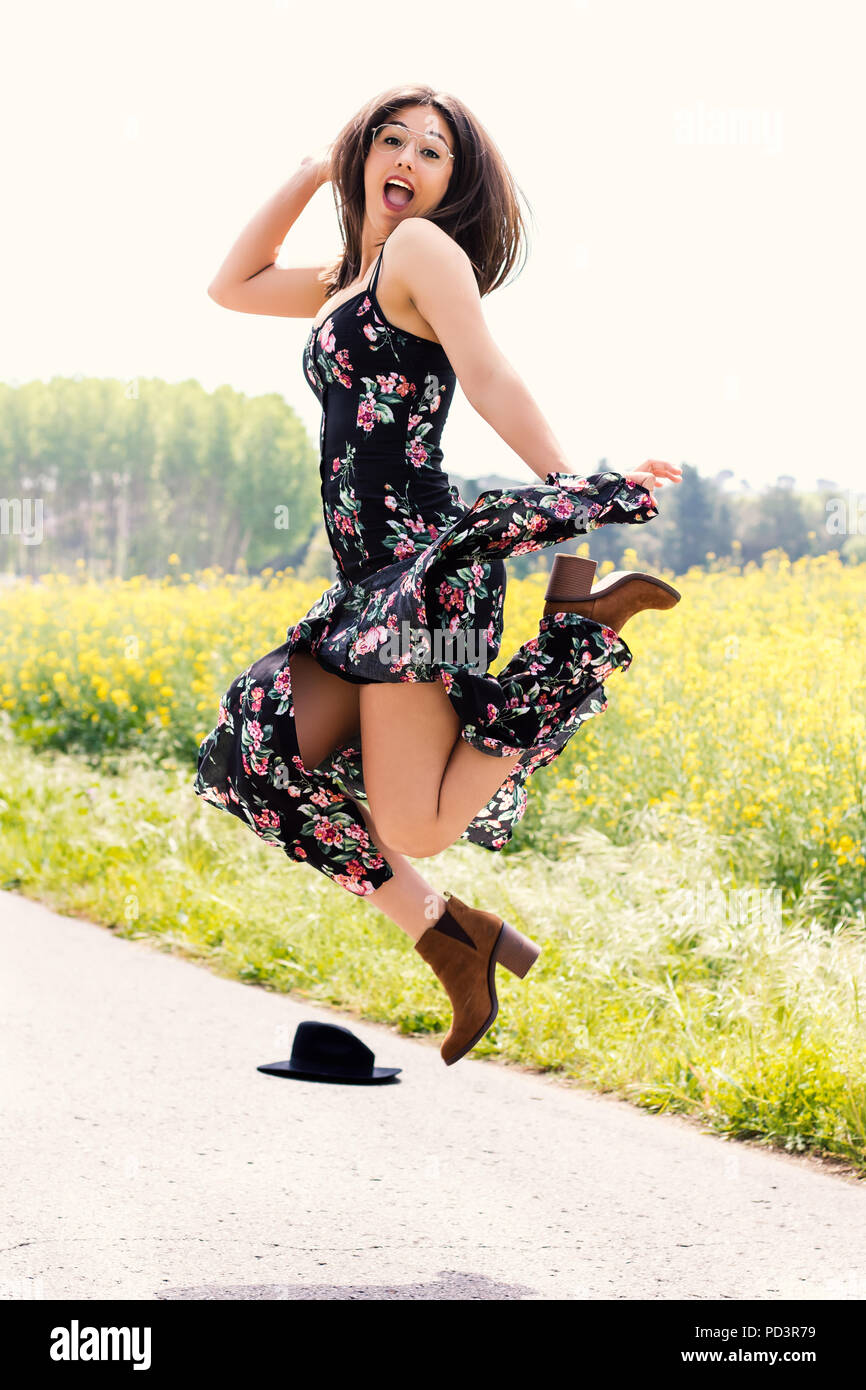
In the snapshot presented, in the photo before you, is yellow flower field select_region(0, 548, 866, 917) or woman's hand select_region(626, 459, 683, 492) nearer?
woman's hand select_region(626, 459, 683, 492)

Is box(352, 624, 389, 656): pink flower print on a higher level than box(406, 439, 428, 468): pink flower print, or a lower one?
lower

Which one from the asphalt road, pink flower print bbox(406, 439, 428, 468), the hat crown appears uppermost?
pink flower print bbox(406, 439, 428, 468)

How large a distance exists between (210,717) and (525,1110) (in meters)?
5.20

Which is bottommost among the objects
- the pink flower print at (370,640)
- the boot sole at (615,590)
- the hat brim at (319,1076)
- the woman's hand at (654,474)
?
the hat brim at (319,1076)

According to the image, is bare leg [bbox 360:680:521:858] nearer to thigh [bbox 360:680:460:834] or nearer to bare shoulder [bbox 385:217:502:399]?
thigh [bbox 360:680:460:834]

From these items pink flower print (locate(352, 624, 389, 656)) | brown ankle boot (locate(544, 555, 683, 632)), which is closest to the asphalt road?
pink flower print (locate(352, 624, 389, 656))

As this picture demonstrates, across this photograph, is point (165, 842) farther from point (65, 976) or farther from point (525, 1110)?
point (525, 1110)

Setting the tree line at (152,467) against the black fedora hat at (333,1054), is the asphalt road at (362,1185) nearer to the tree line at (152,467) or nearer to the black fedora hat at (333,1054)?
the black fedora hat at (333,1054)

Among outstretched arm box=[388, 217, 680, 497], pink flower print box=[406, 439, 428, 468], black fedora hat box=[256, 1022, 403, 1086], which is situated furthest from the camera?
black fedora hat box=[256, 1022, 403, 1086]

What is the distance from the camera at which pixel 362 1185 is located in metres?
3.25

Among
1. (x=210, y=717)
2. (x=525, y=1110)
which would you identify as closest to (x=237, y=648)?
(x=210, y=717)

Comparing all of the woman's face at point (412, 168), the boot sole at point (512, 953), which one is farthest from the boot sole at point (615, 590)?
the woman's face at point (412, 168)

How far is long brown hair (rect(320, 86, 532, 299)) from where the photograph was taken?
9.51ft

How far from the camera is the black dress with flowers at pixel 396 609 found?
270 centimetres
